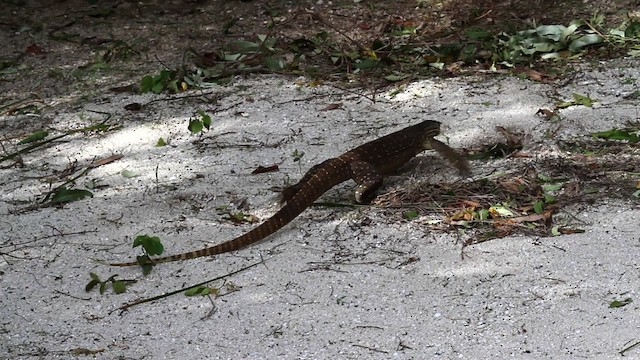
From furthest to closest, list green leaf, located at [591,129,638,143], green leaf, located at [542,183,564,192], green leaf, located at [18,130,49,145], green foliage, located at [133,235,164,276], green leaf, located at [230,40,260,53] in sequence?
green leaf, located at [230,40,260,53] < green leaf, located at [18,130,49,145] < green leaf, located at [591,129,638,143] < green leaf, located at [542,183,564,192] < green foliage, located at [133,235,164,276]

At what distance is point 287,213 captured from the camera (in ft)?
17.4

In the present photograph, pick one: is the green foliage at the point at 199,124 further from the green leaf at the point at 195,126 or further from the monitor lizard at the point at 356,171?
the monitor lizard at the point at 356,171

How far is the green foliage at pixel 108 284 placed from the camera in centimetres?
488

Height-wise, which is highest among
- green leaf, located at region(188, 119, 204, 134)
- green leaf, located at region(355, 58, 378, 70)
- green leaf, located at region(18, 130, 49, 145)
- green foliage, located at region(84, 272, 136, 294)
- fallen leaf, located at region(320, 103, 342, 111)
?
green foliage, located at region(84, 272, 136, 294)

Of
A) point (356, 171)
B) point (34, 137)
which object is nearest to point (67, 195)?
point (34, 137)

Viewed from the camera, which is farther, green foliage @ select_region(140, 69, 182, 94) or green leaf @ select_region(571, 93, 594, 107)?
green foliage @ select_region(140, 69, 182, 94)

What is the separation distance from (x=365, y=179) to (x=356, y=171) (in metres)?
0.08

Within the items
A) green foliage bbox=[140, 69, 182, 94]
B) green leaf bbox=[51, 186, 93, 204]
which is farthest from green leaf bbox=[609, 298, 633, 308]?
green foliage bbox=[140, 69, 182, 94]

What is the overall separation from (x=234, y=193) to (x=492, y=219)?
1.48m

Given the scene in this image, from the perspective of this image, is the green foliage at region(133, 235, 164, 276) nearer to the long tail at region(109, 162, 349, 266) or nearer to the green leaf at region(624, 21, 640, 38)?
the long tail at region(109, 162, 349, 266)

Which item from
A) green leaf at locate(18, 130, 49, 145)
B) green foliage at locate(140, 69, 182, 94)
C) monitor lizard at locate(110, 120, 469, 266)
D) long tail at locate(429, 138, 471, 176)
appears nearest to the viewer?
→ monitor lizard at locate(110, 120, 469, 266)

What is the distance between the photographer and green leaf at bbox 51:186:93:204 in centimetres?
593

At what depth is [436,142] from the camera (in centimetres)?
602

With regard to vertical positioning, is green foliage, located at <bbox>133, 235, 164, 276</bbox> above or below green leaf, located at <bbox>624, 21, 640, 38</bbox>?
above
